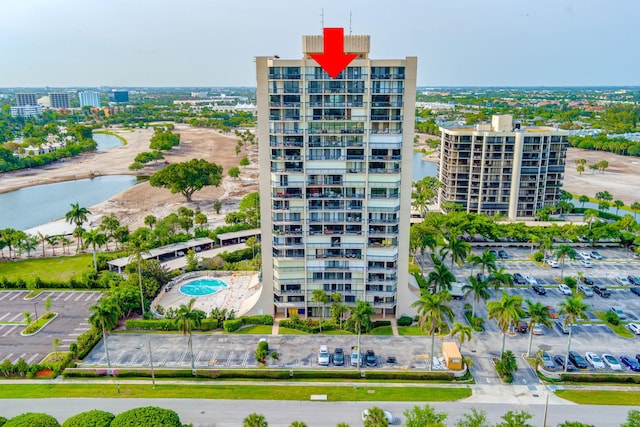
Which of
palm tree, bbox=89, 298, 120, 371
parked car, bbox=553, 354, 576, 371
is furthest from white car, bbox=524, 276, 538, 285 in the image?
palm tree, bbox=89, 298, 120, 371

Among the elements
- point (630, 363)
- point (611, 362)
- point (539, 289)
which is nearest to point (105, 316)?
point (611, 362)

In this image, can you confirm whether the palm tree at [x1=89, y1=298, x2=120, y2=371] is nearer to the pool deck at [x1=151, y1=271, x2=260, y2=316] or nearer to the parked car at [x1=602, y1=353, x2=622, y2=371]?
the pool deck at [x1=151, y1=271, x2=260, y2=316]

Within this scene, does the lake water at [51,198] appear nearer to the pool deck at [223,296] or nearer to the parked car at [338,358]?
the pool deck at [223,296]

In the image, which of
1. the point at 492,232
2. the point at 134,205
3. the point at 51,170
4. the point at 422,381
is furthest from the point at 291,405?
the point at 51,170

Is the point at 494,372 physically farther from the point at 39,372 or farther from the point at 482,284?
the point at 39,372

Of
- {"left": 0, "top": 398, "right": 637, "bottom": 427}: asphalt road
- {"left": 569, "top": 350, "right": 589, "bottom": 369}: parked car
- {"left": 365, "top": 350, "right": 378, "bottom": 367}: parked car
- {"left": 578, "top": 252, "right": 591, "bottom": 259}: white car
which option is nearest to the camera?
{"left": 0, "top": 398, "right": 637, "bottom": 427}: asphalt road
